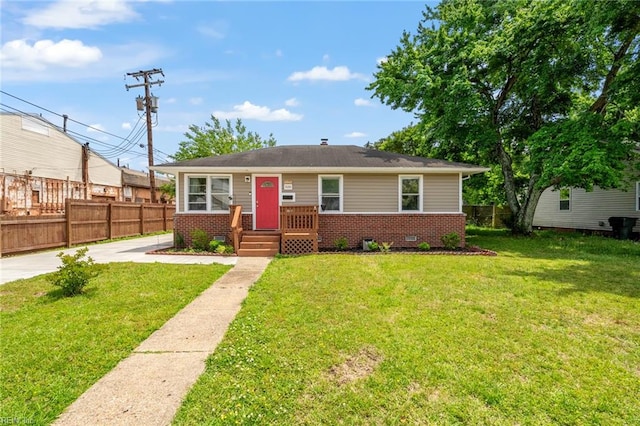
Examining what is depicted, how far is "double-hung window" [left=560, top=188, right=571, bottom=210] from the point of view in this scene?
53.1 ft

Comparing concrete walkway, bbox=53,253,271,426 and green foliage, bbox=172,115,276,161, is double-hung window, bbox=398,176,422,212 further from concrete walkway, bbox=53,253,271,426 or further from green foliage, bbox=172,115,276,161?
green foliage, bbox=172,115,276,161

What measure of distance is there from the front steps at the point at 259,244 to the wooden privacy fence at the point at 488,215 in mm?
14776

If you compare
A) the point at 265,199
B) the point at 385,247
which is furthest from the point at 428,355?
the point at 265,199

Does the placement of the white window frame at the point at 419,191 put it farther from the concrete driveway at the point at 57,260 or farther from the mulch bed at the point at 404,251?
the concrete driveway at the point at 57,260

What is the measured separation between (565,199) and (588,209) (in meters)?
1.48

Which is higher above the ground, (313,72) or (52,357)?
(313,72)

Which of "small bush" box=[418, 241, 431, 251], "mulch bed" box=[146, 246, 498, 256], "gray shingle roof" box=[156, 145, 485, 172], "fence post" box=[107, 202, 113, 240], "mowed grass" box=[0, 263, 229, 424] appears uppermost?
"gray shingle roof" box=[156, 145, 485, 172]

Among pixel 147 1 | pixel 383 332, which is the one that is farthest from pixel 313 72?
pixel 383 332

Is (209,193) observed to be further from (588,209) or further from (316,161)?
(588,209)

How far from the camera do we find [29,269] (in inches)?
277

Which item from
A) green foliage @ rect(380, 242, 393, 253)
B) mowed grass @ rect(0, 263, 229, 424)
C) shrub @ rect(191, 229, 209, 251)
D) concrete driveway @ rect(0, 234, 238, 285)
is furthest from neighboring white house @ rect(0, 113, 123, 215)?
green foliage @ rect(380, 242, 393, 253)

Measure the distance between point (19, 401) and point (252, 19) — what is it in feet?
30.8

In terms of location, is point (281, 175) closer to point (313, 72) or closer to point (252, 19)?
point (252, 19)

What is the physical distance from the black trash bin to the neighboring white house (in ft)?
90.3
